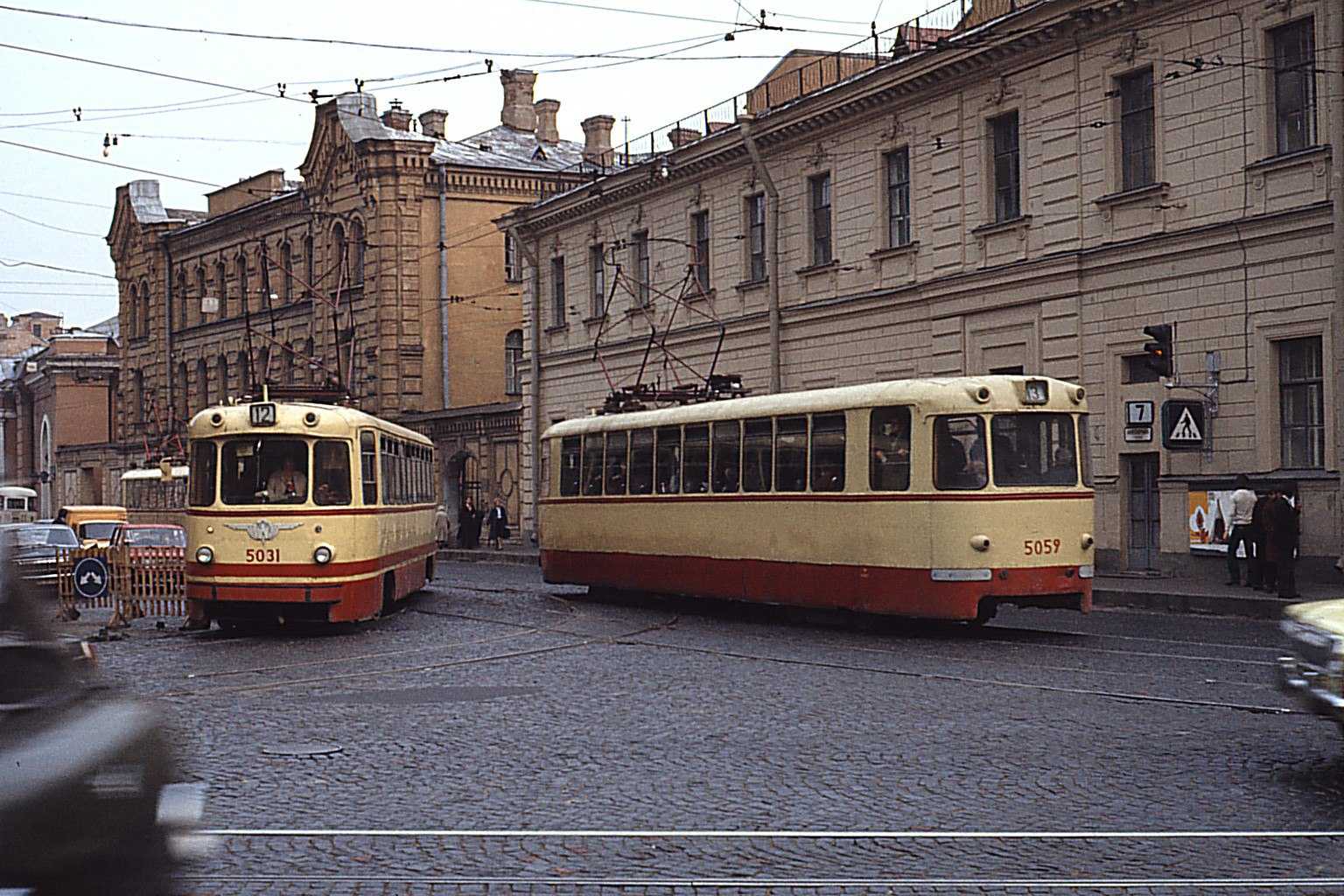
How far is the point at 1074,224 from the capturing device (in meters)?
30.6

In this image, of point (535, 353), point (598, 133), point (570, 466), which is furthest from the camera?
point (598, 133)

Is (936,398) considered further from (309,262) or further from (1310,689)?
(309,262)

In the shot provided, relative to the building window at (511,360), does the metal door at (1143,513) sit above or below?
below

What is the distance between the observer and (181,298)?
78.2m

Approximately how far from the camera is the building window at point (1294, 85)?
26062 mm

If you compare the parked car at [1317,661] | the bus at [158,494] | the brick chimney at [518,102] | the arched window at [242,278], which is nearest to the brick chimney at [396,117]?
the brick chimney at [518,102]

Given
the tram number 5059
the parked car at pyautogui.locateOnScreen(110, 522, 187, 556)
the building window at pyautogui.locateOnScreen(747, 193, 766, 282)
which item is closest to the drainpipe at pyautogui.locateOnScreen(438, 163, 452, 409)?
the building window at pyautogui.locateOnScreen(747, 193, 766, 282)

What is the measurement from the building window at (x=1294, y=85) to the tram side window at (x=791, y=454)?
9.52 metres

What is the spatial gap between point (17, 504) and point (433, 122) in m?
21.4

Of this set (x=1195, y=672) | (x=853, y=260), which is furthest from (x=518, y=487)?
(x=1195, y=672)

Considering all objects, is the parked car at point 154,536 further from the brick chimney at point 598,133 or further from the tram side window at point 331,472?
the brick chimney at point 598,133

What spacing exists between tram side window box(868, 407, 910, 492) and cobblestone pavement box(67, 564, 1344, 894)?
1687 millimetres

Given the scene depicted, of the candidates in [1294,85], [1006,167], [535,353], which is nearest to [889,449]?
[1294,85]

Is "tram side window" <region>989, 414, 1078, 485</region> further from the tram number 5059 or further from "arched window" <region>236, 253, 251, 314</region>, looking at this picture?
"arched window" <region>236, 253, 251, 314</region>
